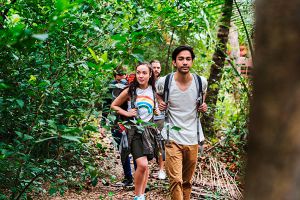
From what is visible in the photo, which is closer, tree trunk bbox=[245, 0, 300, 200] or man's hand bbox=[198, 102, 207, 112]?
tree trunk bbox=[245, 0, 300, 200]

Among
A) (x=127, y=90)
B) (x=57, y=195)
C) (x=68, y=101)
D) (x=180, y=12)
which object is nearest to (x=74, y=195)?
(x=57, y=195)

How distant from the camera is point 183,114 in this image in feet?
15.8

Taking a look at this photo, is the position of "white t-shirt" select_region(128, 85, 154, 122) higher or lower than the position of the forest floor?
higher

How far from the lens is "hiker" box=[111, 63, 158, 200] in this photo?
5219 millimetres

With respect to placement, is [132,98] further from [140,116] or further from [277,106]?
[277,106]

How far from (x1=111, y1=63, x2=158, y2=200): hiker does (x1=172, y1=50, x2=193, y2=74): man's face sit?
0.63 m

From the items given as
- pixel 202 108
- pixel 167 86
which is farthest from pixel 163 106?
pixel 202 108

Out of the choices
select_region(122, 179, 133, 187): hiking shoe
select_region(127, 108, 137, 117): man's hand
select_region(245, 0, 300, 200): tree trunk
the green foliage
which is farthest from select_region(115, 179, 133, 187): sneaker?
select_region(245, 0, 300, 200): tree trunk

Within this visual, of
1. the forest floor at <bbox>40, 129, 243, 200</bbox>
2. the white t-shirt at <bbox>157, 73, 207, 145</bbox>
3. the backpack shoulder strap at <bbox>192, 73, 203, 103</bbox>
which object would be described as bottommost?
the forest floor at <bbox>40, 129, 243, 200</bbox>

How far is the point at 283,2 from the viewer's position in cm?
63

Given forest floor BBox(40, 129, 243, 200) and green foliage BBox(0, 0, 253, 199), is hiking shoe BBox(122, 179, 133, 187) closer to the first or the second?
forest floor BBox(40, 129, 243, 200)

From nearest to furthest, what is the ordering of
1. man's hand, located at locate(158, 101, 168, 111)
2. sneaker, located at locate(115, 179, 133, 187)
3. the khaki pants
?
the khaki pants → man's hand, located at locate(158, 101, 168, 111) → sneaker, located at locate(115, 179, 133, 187)

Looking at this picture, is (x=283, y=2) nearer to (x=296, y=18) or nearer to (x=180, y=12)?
(x=296, y=18)

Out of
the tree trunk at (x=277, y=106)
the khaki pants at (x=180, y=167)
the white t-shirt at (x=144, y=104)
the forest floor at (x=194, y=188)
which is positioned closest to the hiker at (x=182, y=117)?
the khaki pants at (x=180, y=167)
